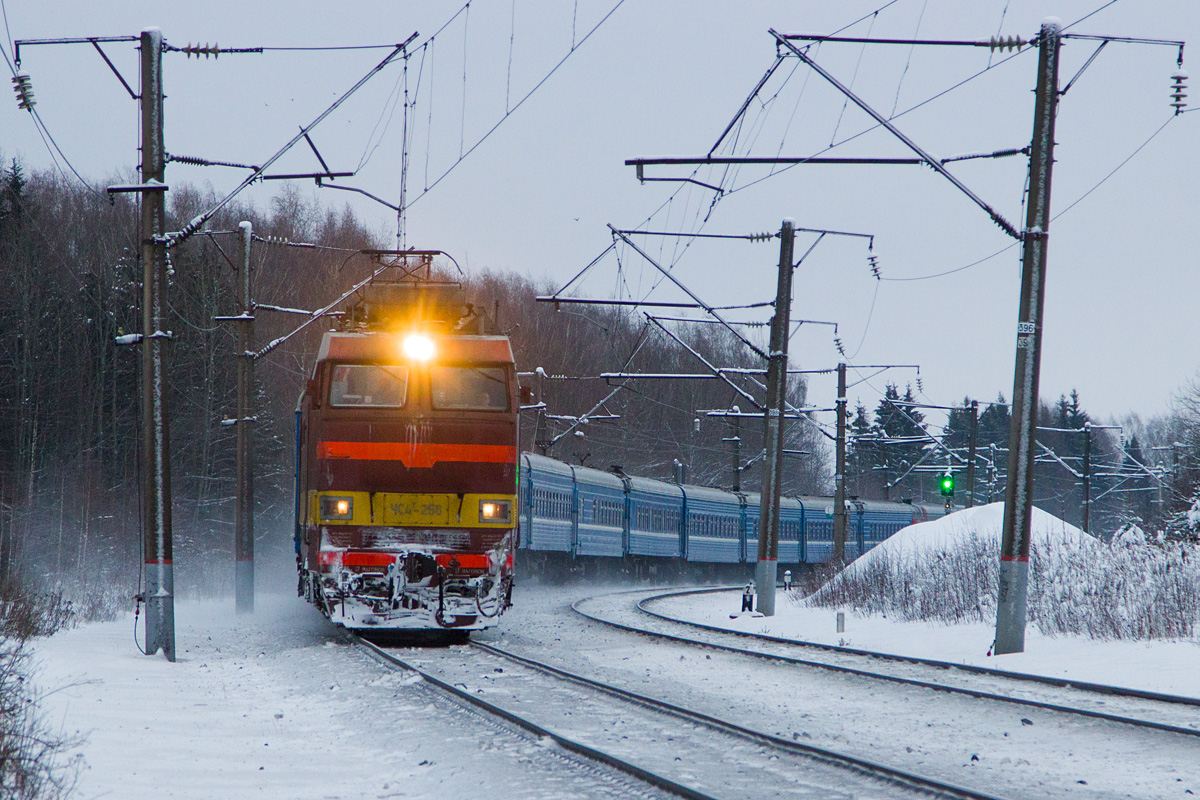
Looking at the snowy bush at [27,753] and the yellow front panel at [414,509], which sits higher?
the yellow front panel at [414,509]

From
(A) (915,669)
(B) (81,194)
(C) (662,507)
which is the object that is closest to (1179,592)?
(A) (915,669)

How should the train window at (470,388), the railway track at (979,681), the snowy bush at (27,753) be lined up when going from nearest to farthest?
1. the snowy bush at (27,753)
2. the railway track at (979,681)
3. the train window at (470,388)

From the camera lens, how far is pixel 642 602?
27438 mm

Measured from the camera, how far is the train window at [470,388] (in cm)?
1516

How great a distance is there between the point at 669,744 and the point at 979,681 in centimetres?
532

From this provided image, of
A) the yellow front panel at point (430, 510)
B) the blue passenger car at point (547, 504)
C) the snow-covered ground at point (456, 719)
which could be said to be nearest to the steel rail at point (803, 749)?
the snow-covered ground at point (456, 719)

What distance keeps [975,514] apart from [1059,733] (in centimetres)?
1746

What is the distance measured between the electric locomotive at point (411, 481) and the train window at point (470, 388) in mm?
12

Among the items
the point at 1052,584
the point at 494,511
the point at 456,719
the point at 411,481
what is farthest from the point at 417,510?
the point at 1052,584

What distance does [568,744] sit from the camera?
8.12 meters

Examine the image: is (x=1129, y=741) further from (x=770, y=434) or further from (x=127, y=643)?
(x=770, y=434)

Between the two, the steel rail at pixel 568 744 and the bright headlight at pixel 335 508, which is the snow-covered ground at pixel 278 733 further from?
the bright headlight at pixel 335 508

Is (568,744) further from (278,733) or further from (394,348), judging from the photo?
(394,348)

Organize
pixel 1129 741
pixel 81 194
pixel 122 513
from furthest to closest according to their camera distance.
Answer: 1. pixel 81 194
2. pixel 122 513
3. pixel 1129 741
